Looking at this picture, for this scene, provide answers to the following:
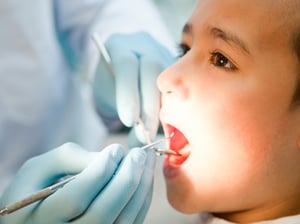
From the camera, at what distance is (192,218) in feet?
3.94

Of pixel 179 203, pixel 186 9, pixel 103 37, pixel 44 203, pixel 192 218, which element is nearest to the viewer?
pixel 44 203

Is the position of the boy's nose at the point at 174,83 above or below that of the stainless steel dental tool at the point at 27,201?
above

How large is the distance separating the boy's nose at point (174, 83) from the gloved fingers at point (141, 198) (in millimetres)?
132

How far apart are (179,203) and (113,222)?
0.16 meters

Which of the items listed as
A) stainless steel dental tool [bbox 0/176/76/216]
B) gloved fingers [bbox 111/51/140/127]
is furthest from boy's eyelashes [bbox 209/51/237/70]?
stainless steel dental tool [bbox 0/176/76/216]

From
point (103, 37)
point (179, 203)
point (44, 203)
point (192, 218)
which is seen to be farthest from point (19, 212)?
point (103, 37)

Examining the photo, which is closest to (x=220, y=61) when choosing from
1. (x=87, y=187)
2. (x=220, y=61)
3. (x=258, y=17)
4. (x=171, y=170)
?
(x=220, y=61)

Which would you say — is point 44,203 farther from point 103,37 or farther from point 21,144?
point 103,37

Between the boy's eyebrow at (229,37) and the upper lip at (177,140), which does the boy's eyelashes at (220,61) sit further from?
the upper lip at (177,140)

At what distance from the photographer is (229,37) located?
0.98m

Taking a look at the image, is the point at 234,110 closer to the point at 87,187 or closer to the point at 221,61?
the point at 221,61

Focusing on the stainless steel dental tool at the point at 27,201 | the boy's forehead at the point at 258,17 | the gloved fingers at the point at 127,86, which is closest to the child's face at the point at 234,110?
Result: the boy's forehead at the point at 258,17

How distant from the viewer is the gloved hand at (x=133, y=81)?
1160 mm

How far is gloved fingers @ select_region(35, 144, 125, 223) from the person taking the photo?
90cm
